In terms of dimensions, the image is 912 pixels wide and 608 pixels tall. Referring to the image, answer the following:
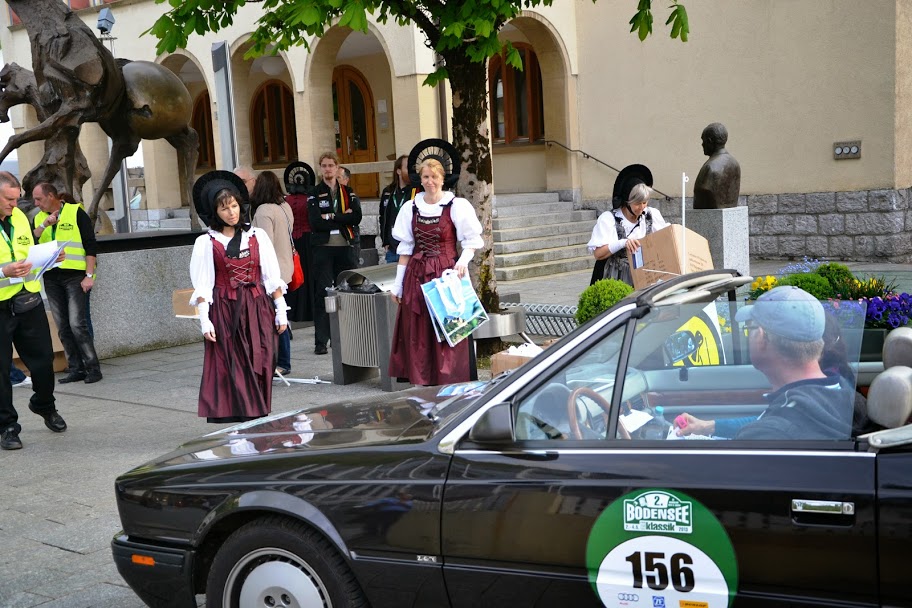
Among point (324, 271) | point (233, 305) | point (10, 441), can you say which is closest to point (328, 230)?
point (324, 271)

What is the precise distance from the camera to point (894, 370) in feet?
10.3

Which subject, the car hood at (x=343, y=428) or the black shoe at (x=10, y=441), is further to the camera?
the black shoe at (x=10, y=441)

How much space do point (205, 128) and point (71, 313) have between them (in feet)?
64.8

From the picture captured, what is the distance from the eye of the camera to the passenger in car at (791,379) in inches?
123

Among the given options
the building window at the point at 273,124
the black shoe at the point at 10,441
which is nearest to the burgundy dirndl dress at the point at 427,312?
the black shoe at the point at 10,441

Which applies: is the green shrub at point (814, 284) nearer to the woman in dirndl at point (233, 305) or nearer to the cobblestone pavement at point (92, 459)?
the cobblestone pavement at point (92, 459)

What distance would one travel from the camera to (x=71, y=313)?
1016 centimetres

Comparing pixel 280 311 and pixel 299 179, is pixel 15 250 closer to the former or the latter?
pixel 280 311

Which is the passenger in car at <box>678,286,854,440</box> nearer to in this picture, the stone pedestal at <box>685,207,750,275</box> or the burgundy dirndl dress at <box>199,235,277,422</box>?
the burgundy dirndl dress at <box>199,235,277,422</box>

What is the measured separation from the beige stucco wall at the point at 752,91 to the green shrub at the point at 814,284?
412 inches

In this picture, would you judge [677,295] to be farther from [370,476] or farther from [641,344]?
[370,476]

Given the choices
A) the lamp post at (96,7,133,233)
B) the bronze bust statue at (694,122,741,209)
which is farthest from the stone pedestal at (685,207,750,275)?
the lamp post at (96,7,133,233)

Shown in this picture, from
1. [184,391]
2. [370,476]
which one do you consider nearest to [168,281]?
[184,391]

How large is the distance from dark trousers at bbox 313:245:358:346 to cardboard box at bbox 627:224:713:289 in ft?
13.9
